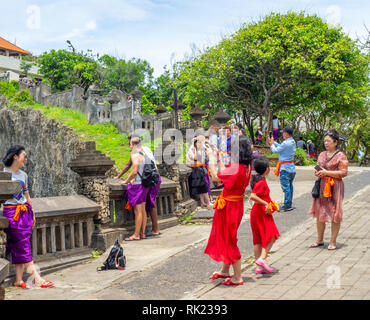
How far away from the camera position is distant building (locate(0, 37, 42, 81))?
66.8m

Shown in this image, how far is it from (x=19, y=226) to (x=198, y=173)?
6.06 meters

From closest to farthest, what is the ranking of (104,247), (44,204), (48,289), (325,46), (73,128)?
(48,289) < (44,204) < (104,247) < (73,128) < (325,46)

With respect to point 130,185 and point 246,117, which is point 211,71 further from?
point 130,185

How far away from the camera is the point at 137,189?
888 centimetres

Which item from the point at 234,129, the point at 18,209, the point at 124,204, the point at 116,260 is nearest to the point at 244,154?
the point at 116,260

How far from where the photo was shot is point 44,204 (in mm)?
7117

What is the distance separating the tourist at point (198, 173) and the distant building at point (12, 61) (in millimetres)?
55035

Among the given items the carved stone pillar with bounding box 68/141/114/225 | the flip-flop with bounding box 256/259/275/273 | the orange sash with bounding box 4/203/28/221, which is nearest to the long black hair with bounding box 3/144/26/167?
the orange sash with bounding box 4/203/28/221

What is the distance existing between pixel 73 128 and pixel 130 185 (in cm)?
1813

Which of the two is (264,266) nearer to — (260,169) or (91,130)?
(260,169)

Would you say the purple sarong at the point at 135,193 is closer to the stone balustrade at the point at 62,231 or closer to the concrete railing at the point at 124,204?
the concrete railing at the point at 124,204

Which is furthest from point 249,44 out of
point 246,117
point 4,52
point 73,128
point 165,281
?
point 4,52

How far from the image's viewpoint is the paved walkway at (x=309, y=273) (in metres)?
5.20

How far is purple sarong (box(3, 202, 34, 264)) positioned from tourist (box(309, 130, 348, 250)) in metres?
4.34
